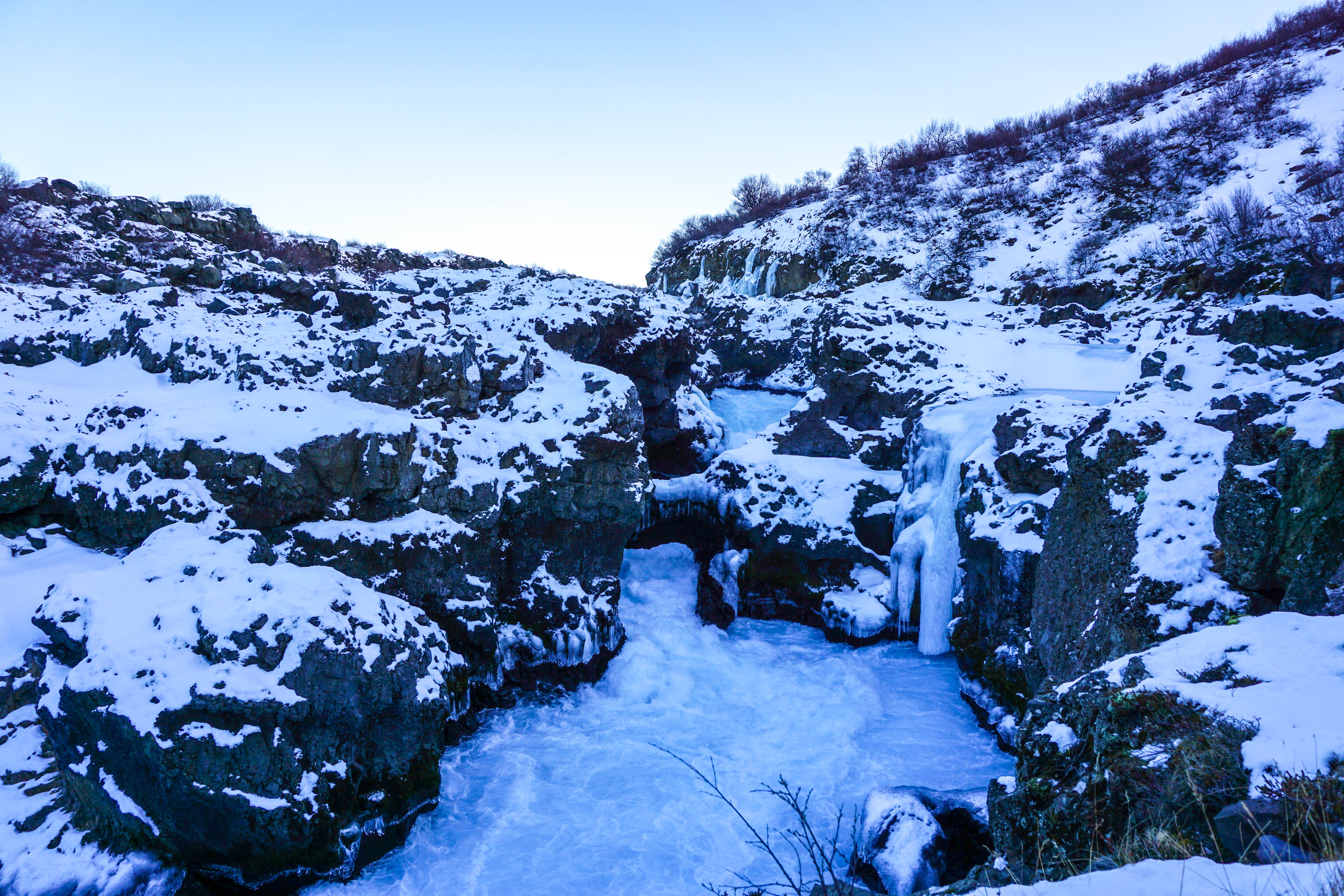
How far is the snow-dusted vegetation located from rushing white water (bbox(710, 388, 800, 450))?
0.59m

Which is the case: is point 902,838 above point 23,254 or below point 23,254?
below

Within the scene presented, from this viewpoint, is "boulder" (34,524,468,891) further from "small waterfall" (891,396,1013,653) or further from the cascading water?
"small waterfall" (891,396,1013,653)

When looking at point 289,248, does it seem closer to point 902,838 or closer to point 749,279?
point 749,279

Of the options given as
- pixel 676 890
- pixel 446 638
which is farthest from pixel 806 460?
pixel 676 890

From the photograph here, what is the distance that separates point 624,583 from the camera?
700 inches

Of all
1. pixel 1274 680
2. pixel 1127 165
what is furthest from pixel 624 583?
pixel 1127 165

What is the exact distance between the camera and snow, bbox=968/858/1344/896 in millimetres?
2852

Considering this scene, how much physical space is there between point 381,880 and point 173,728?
10.2ft

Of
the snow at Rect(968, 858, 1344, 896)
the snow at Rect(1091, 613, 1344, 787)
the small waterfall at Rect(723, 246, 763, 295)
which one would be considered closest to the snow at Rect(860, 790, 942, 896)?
the snow at Rect(1091, 613, 1344, 787)

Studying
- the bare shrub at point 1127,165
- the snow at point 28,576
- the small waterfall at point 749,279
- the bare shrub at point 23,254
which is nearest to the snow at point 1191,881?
the snow at point 28,576

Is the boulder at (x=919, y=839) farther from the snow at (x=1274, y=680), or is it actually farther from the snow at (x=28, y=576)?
the snow at (x=28, y=576)

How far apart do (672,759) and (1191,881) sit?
887cm

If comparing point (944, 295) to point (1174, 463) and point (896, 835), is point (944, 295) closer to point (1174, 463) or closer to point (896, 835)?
point (1174, 463)

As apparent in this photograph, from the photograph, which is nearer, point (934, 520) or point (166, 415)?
point (166, 415)
